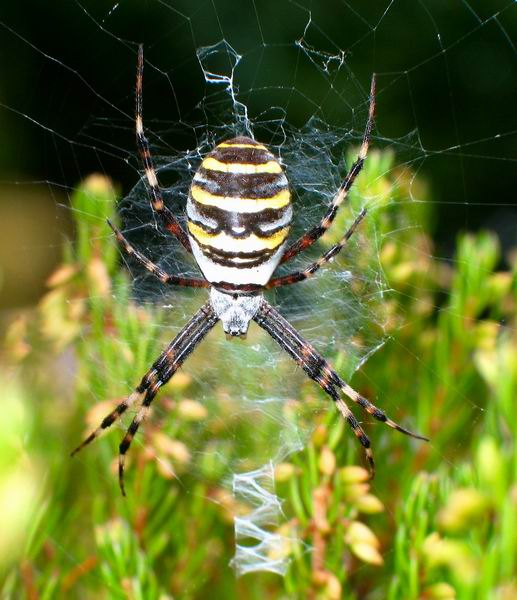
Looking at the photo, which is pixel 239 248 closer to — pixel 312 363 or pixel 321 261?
pixel 321 261

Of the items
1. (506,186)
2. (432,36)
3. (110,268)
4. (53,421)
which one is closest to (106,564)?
(53,421)

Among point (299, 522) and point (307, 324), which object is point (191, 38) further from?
point (299, 522)

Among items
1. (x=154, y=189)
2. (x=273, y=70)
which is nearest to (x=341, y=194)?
(x=154, y=189)

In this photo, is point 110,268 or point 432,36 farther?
point 432,36

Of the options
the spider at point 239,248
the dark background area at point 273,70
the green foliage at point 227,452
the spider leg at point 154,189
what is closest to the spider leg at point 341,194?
the spider at point 239,248

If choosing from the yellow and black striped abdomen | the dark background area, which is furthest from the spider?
the dark background area

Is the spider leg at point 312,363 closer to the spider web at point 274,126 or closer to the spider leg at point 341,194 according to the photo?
the spider web at point 274,126
